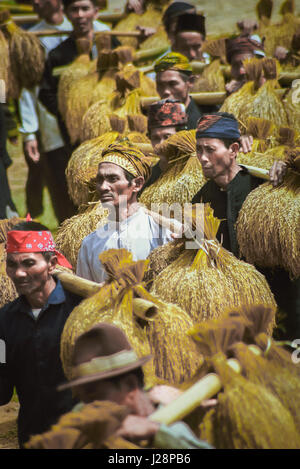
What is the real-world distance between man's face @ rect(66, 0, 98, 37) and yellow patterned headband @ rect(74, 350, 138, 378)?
5.23m

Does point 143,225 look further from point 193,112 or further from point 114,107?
point 114,107

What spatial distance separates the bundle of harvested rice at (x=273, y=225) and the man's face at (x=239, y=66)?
7.10ft

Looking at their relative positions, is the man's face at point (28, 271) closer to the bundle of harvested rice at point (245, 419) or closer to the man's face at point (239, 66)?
the bundle of harvested rice at point (245, 419)

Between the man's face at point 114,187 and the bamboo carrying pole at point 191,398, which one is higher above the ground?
the bamboo carrying pole at point 191,398

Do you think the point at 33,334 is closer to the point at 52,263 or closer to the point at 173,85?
the point at 52,263

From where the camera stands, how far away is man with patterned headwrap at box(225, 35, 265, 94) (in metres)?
6.07

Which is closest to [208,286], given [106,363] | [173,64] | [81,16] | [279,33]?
[106,363]

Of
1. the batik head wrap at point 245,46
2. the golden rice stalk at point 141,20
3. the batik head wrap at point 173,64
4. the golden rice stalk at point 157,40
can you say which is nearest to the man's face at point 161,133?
the batik head wrap at point 173,64

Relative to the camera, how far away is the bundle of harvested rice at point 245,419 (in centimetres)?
234

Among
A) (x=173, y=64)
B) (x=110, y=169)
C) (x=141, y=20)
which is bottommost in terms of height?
(x=141, y=20)

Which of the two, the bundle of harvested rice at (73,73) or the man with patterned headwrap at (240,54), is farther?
the bundle of harvested rice at (73,73)

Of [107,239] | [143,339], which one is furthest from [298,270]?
[143,339]

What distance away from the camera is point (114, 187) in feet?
13.5

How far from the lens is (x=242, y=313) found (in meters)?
2.70
